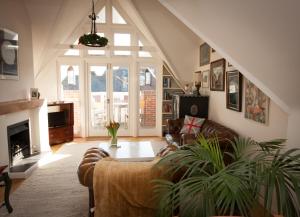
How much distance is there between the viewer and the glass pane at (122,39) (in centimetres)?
583

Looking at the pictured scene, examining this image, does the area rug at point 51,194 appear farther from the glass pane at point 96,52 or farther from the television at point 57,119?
the glass pane at point 96,52

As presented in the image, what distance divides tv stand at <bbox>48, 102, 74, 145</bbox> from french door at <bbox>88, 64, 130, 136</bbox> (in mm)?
622

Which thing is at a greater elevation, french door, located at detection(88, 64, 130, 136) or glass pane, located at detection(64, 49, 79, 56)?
glass pane, located at detection(64, 49, 79, 56)

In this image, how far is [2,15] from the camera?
10.9 ft

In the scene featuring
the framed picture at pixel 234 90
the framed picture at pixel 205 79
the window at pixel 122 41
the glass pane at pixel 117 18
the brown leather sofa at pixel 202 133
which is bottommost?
the brown leather sofa at pixel 202 133

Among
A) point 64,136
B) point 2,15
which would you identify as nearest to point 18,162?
point 64,136

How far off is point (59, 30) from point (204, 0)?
3.68m

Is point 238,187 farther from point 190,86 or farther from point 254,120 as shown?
point 190,86

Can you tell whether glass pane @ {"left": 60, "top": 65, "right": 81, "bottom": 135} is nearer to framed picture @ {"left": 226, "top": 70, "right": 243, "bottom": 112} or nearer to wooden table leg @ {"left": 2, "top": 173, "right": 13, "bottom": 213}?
wooden table leg @ {"left": 2, "top": 173, "right": 13, "bottom": 213}

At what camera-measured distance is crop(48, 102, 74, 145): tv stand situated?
5266mm

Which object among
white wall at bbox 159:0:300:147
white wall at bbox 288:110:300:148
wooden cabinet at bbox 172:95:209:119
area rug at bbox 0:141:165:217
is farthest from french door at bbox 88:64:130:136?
white wall at bbox 288:110:300:148

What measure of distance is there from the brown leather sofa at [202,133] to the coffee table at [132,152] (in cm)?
55

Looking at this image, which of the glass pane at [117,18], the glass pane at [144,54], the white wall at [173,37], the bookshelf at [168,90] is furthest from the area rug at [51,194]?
the glass pane at [117,18]

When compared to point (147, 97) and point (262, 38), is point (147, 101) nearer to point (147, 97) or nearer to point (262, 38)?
point (147, 97)
